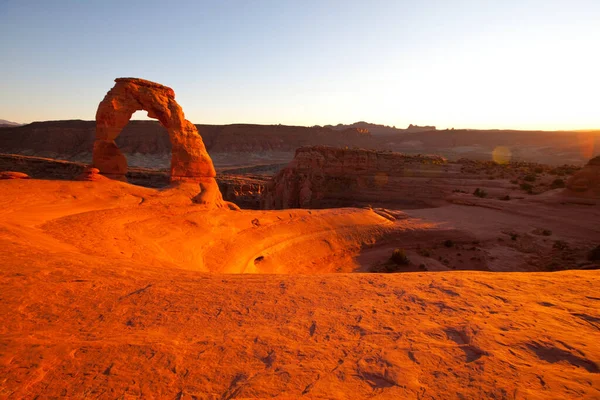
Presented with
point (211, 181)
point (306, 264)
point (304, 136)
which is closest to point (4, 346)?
point (306, 264)

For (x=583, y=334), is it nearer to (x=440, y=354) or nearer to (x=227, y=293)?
(x=440, y=354)

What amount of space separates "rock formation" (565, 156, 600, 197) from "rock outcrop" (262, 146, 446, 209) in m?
7.66

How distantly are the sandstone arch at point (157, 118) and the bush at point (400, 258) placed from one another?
7311 mm

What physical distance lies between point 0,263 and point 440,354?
593 cm

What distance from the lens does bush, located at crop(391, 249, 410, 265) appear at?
13555 mm

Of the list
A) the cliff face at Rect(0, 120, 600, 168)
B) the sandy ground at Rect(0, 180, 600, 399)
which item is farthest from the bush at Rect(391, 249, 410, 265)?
the cliff face at Rect(0, 120, 600, 168)

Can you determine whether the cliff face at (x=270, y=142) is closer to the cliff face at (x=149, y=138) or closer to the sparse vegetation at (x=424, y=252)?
the cliff face at (x=149, y=138)

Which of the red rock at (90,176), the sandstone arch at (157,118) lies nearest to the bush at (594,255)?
the sandstone arch at (157,118)

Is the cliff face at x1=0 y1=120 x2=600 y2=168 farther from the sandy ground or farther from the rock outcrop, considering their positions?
the sandy ground

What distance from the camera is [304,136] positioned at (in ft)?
266

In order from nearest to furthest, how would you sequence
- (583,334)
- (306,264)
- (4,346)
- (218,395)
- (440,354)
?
(218,395), (4,346), (440,354), (583,334), (306,264)

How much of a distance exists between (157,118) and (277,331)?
12.5 m

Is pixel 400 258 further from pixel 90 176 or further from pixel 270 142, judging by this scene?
pixel 270 142

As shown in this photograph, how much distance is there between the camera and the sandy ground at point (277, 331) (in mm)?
2967
